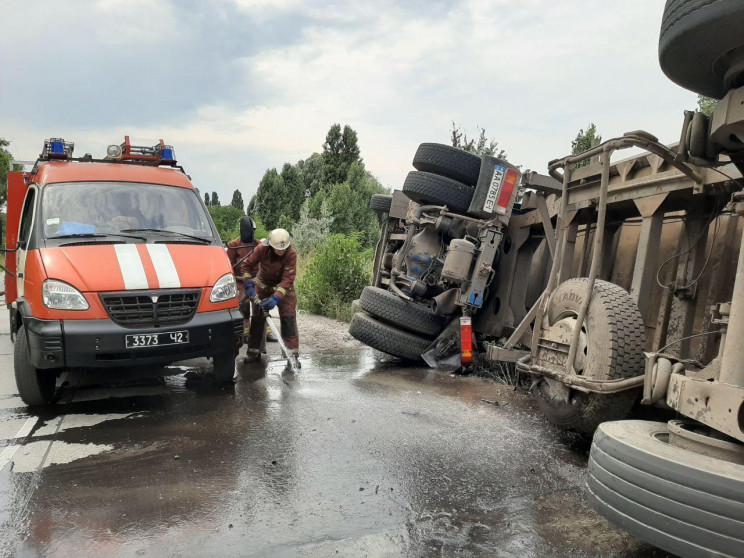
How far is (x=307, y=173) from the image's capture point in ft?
142

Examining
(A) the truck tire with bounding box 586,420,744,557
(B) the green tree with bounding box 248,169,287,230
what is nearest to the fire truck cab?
(A) the truck tire with bounding box 586,420,744,557

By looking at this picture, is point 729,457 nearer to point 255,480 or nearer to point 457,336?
point 255,480

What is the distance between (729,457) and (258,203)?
40685 mm

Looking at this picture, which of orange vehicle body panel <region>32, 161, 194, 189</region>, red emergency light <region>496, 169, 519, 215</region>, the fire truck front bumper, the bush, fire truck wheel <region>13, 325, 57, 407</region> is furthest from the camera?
the bush

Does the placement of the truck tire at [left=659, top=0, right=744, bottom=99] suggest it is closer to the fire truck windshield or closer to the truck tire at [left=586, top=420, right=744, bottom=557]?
the truck tire at [left=586, top=420, right=744, bottom=557]

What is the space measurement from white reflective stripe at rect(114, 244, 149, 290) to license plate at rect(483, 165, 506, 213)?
3.64 m

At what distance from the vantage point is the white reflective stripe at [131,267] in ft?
14.6

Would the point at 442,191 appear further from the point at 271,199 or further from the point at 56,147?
the point at 271,199

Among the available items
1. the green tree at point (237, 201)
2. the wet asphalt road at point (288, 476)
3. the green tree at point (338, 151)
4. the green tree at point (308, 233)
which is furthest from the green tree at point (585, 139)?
the green tree at point (237, 201)

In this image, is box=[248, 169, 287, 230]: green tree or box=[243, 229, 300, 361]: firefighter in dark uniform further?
box=[248, 169, 287, 230]: green tree

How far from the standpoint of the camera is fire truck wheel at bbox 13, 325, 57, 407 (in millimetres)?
4438

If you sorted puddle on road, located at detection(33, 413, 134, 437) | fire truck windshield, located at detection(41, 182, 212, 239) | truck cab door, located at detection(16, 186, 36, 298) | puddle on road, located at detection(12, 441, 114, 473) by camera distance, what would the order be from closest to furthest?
puddle on road, located at detection(12, 441, 114, 473)
puddle on road, located at detection(33, 413, 134, 437)
fire truck windshield, located at detection(41, 182, 212, 239)
truck cab door, located at detection(16, 186, 36, 298)

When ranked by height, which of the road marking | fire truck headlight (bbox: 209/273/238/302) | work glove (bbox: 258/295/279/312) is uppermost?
fire truck headlight (bbox: 209/273/238/302)

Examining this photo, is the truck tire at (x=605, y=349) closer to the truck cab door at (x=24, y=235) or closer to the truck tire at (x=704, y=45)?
the truck tire at (x=704, y=45)
